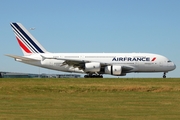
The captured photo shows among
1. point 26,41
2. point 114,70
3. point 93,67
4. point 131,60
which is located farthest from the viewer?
point 26,41

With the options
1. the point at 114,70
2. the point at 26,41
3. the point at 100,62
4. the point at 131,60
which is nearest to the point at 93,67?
the point at 100,62

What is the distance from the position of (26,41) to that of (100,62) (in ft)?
42.9

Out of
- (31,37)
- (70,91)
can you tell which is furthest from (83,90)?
(31,37)

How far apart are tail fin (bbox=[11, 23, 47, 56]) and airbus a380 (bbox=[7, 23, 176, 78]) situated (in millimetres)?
998

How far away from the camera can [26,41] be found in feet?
202

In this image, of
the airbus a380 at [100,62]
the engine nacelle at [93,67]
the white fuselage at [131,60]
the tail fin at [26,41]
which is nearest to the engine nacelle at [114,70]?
the airbus a380 at [100,62]

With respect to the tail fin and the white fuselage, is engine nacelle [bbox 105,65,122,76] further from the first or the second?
the tail fin

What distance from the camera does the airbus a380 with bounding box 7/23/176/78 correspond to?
54.7 m

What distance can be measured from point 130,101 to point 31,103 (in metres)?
5.59

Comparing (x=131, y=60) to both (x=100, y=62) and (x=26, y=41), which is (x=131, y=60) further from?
(x=26, y=41)

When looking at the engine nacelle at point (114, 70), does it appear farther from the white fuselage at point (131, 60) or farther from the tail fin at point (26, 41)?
the tail fin at point (26, 41)

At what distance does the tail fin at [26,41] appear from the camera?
2403 inches

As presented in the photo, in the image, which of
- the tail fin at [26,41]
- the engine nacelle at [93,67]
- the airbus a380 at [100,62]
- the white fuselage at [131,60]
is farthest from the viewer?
the tail fin at [26,41]

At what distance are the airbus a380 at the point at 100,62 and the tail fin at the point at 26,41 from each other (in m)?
1.00
